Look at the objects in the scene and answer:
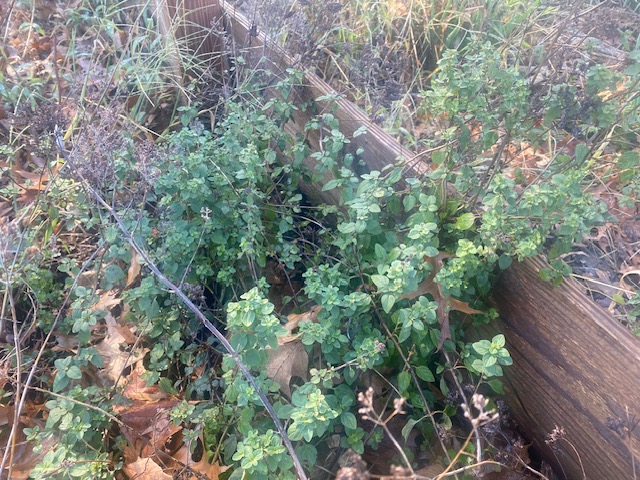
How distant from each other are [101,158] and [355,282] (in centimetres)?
106

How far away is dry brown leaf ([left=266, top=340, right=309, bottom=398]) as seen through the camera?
5.97 feet

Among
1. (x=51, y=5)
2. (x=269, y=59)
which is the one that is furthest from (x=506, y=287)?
(x=51, y=5)

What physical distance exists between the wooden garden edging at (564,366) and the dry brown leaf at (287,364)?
0.68 m

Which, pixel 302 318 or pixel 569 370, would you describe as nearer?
pixel 569 370

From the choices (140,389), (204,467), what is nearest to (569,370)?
(204,467)

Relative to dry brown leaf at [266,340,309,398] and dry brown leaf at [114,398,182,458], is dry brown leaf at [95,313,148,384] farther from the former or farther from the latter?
dry brown leaf at [266,340,309,398]

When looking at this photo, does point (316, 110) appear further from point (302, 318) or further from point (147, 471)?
point (147, 471)

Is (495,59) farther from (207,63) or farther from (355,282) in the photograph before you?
(207,63)

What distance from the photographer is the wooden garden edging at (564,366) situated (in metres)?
1.53

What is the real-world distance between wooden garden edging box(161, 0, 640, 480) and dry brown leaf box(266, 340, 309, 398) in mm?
685

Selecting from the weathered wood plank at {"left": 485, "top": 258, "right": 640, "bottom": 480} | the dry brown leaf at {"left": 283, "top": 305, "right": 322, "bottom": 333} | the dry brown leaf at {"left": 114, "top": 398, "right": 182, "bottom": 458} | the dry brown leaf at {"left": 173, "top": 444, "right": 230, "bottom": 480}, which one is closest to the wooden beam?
the weathered wood plank at {"left": 485, "top": 258, "right": 640, "bottom": 480}

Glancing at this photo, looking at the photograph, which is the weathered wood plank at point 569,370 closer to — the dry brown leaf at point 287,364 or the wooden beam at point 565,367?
the wooden beam at point 565,367

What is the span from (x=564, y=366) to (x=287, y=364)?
0.94m

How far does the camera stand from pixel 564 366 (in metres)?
1.68
